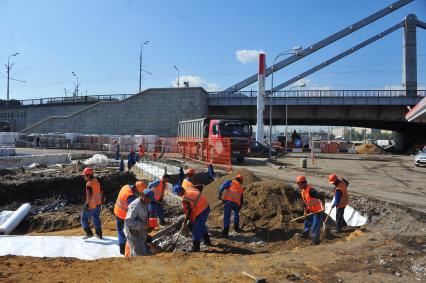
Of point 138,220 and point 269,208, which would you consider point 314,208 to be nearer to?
point 269,208

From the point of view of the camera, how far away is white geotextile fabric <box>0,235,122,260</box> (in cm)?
837

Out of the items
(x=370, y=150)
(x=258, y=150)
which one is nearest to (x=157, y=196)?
(x=258, y=150)

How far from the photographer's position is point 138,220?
7254 millimetres

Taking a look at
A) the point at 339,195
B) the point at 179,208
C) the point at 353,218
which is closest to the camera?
the point at 339,195

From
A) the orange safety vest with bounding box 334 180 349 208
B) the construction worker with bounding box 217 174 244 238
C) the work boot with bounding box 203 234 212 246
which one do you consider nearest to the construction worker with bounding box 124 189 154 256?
the work boot with bounding box 203 234 212 246

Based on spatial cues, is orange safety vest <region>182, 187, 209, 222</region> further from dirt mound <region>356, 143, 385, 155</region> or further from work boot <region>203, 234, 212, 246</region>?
dirt mound <region>356, 143, 385, 155</region>

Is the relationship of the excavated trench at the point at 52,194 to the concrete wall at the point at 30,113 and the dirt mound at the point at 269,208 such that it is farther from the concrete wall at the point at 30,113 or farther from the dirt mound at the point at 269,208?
the concrete wall at the point at 30,113

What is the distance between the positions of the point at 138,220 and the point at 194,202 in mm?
1554

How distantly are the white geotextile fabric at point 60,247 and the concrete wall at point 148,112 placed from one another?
3614 cm

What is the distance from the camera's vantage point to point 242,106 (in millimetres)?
48875

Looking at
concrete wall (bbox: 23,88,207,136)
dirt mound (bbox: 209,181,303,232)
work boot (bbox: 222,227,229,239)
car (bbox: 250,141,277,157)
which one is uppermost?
concrete wall (bbox: 23,88,207,136)

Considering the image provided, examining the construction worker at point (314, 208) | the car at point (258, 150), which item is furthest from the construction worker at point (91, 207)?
the car at point (258, 150)

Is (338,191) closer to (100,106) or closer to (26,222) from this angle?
(26,222)

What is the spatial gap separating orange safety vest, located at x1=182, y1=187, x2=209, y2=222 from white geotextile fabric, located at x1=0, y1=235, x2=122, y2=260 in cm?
167
